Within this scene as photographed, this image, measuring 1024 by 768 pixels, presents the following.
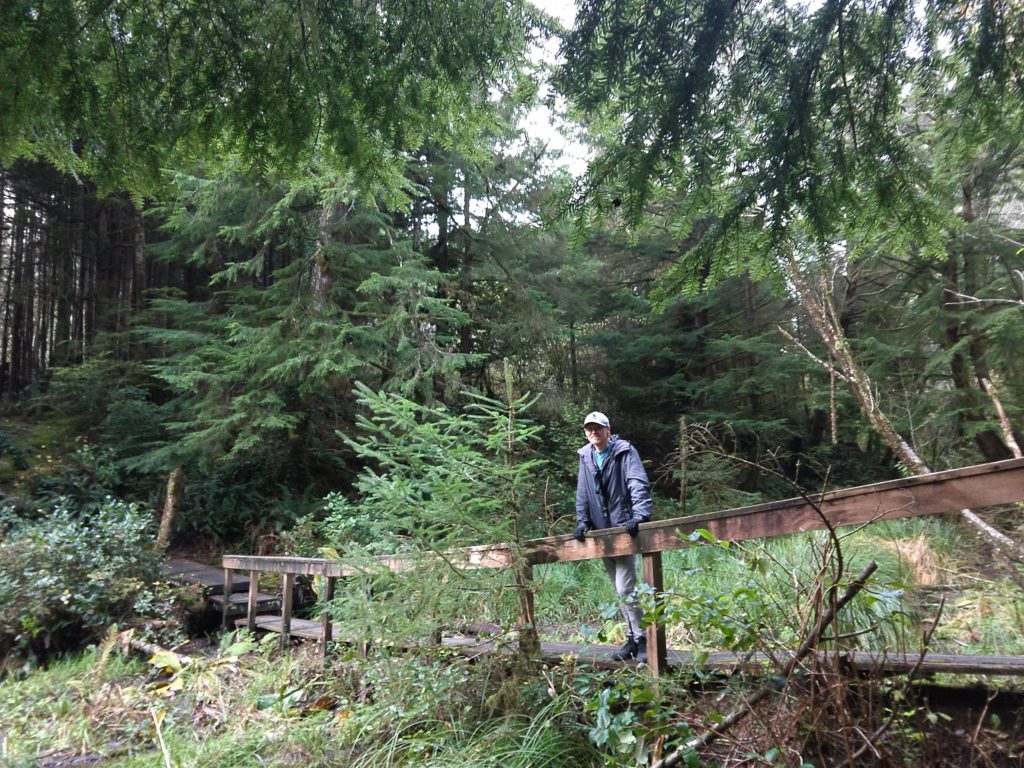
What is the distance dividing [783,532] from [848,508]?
0.30 metres

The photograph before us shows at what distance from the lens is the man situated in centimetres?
430

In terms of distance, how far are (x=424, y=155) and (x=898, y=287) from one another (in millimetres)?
8824

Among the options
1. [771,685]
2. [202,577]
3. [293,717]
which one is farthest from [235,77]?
[202,577]

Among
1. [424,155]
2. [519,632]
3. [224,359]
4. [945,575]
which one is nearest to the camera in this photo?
[519,632]

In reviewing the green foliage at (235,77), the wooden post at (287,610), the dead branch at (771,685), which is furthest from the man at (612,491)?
the wooden post at (287,610)

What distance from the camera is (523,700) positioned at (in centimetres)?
365

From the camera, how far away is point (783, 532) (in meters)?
3.04

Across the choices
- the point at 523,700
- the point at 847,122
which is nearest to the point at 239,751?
the point at 523,700

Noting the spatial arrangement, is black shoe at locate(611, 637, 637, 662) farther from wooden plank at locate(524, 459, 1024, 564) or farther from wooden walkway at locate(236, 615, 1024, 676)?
wooden plank at locate(524, 459, 1024, 564)

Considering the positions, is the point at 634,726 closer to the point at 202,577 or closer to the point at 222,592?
the point at 222,592

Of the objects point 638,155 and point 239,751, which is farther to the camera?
point 239,751

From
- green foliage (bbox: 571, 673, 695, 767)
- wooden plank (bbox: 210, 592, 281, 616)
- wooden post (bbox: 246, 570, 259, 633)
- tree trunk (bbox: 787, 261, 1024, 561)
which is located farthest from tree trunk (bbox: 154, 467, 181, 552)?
tree trunk (bbox: 787, 261, 1024, 561)

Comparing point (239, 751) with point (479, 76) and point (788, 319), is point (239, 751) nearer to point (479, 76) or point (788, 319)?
point (479, 76)

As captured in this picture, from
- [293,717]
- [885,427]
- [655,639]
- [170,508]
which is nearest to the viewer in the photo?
[655,639]
